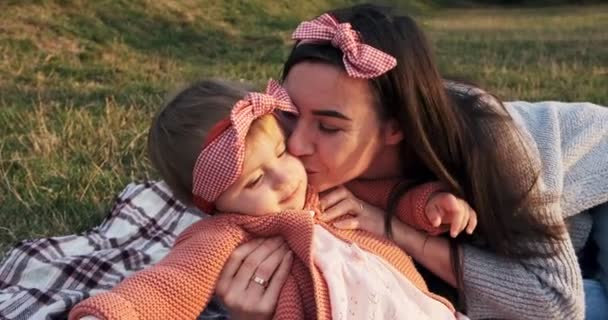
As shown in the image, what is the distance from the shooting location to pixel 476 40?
14695 millimetres

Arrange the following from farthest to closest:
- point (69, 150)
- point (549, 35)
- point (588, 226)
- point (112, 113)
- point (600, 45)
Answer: point (549, 35)
point (600, 45)
point (112, 113)
point (69, 150)
point (588, 226)

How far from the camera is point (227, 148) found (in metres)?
2.27

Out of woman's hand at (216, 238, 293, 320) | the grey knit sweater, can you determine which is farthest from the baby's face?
the grey knit sweater

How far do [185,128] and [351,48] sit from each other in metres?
0.50

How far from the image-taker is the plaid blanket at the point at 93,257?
2973mm

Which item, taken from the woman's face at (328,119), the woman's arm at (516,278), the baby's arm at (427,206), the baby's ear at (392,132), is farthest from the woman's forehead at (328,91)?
the woman's arm at (516,278)

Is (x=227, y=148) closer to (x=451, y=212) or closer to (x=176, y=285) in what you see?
(x=176, y=285)

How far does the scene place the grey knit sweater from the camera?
108 inches

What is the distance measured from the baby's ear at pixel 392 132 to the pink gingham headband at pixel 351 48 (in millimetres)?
185

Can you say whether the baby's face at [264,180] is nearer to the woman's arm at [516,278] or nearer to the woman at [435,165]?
the woman at [435,165]

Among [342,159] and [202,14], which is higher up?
[342,159]

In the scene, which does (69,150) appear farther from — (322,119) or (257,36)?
(257,36)

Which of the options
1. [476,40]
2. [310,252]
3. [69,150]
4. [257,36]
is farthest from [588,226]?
[476,40]

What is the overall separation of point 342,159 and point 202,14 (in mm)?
11301
